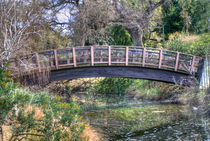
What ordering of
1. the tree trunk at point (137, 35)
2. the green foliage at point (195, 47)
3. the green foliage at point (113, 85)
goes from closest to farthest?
1. the green foliage at point (195, 47)
2. the green foliage at point (113, 85)
3. the tree trunk at point (137, 35)

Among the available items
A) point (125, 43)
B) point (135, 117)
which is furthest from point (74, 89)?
point (125, 43)

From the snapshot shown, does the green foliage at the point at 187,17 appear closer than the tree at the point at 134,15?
No

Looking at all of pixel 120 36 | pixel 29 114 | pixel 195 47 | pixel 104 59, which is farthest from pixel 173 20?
pixel 29 114

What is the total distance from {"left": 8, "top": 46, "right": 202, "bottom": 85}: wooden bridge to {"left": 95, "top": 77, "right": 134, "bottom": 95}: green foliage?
3.13 metres

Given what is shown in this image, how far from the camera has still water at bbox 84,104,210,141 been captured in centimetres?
925

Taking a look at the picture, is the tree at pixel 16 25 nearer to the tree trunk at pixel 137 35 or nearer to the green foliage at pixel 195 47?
the tree trunk at pixel 137 35

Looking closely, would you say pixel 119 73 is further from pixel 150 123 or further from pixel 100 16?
pixel 100 16

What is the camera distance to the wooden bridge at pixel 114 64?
1455 cm

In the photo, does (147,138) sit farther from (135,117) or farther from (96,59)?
(96,59)

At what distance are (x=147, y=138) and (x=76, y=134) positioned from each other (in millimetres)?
3467

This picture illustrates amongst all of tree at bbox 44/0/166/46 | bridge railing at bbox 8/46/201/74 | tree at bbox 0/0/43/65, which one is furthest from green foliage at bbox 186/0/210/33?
tree at bbox 0/0/43/65

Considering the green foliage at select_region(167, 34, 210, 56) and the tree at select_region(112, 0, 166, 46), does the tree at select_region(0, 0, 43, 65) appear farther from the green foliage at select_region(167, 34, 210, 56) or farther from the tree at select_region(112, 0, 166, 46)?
the green foliage at select_region(167, 34, 210, 56)

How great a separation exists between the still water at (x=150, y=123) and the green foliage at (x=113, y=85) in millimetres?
4218

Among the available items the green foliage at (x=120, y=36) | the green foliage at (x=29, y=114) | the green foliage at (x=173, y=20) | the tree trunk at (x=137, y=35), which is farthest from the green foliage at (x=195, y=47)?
the green foliage at (x=29, y=114)
